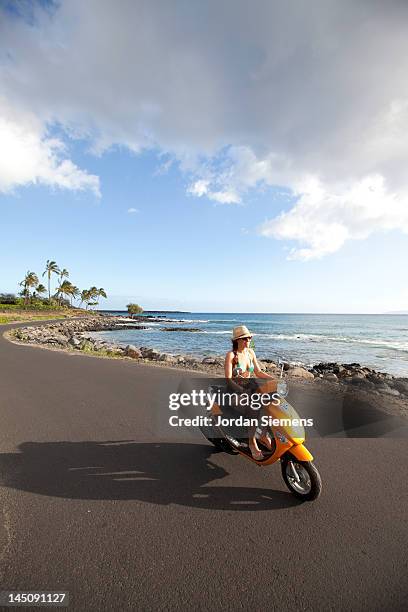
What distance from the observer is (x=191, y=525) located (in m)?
2.97

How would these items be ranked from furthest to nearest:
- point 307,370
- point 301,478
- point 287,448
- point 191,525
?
1. point 307,370
2. point 301,478
3. point 287,448
4. point 191,525

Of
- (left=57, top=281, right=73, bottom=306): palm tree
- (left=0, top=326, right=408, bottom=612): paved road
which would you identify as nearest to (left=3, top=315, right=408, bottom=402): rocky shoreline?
(left=0, top=326, right=408, bottom=612): paved road

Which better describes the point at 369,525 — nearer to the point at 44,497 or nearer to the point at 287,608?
the point at 287,608

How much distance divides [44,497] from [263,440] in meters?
2.72

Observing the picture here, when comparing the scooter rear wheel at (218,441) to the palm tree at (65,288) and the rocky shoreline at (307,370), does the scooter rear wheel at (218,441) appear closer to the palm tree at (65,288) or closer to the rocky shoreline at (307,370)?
the rocky shoreline at (307,370)

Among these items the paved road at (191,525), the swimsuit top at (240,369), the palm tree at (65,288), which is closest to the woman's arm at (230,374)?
the swimsuit top at (240,369)

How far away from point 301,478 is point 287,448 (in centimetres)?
51

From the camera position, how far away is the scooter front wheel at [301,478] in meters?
3.25

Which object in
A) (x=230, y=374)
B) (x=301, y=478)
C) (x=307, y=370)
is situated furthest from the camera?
(x=307, y=370)

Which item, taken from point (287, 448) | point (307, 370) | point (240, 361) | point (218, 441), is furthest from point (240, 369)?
point (307, 370)

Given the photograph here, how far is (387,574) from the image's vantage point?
2426 millimetres

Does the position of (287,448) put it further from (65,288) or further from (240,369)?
(65,288)

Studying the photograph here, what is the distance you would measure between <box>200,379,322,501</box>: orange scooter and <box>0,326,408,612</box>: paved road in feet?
0.63

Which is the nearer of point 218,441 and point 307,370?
point 218,441
